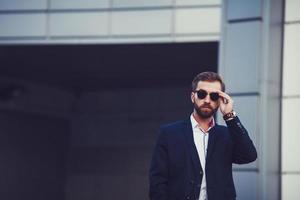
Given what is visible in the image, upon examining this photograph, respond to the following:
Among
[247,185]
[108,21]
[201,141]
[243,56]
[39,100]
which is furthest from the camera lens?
[39,100]

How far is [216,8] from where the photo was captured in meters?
11.2

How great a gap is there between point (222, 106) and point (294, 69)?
2532mm

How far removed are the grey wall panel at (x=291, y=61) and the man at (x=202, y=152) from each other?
7.79ft

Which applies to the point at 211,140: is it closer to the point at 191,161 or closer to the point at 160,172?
the point at 191,161

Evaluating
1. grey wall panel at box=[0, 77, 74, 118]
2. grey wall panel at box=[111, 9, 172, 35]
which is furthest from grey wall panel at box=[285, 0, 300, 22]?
grey wall panel at box=[0, 77, 74, 118]

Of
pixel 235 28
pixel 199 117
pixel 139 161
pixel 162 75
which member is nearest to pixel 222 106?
pixel 199 117

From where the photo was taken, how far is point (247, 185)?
618 cm

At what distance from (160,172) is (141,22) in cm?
755

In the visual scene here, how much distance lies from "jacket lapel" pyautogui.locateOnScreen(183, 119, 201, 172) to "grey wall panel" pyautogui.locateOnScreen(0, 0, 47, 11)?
807 centimetres

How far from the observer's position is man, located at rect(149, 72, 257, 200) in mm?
4012

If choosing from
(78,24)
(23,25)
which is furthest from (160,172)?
(23,25)

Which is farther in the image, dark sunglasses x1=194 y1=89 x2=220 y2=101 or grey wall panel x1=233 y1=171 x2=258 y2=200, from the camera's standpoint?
grey wall panel x1=233 y1=171 x2=258 y2=200

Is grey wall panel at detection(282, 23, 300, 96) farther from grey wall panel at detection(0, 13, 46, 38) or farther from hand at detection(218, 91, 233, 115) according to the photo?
grey wall panel at detection(0, 13, 46, 38)

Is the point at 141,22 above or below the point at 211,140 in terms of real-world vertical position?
above
